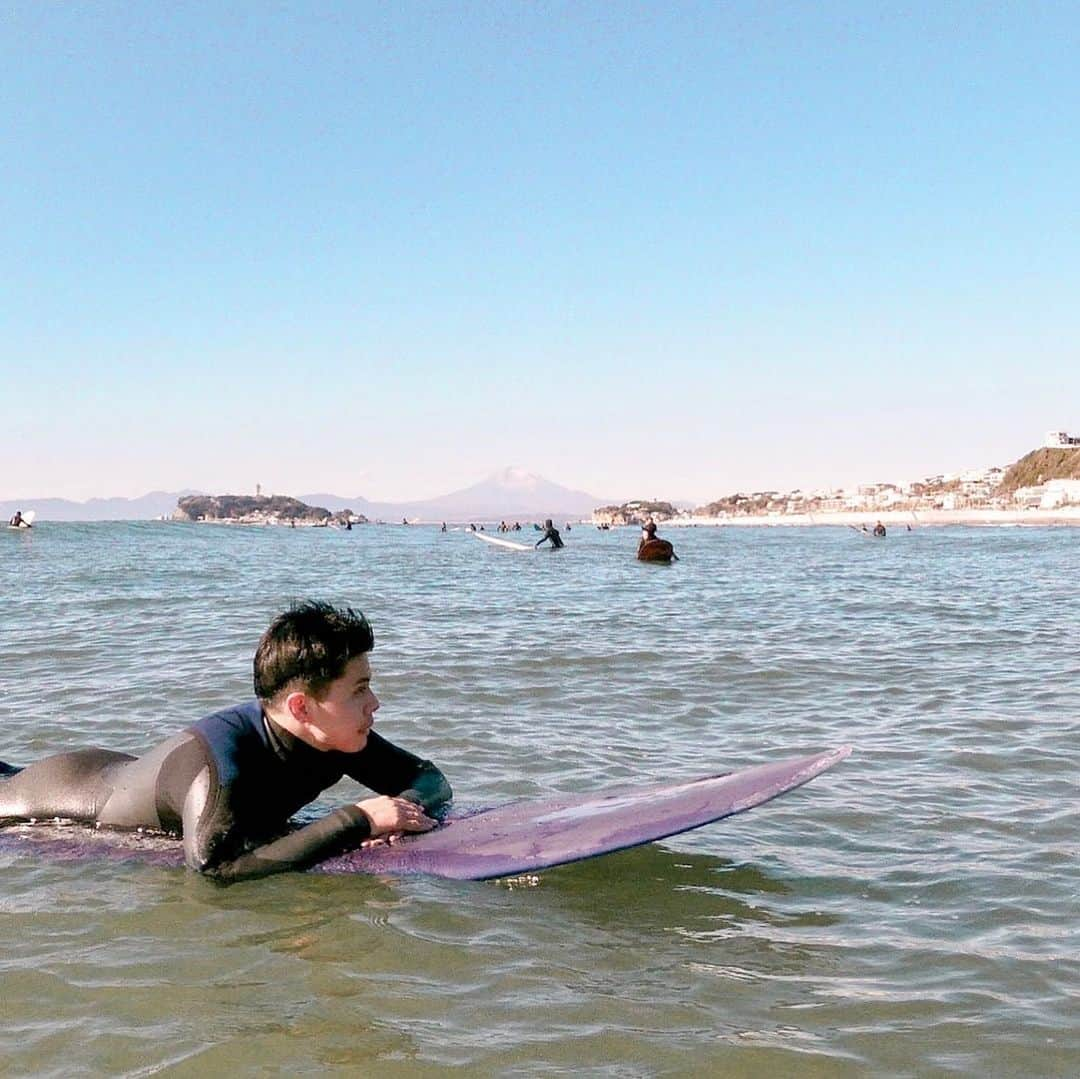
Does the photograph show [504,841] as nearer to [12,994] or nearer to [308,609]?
[308,609]

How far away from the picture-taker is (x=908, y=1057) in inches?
123

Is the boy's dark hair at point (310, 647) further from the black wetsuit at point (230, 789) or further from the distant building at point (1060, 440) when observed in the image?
the distant building at point (1060, 440)

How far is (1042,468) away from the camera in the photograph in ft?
437

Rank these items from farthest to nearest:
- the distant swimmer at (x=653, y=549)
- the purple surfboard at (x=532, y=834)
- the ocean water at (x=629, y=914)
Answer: the distant swimmer at (x=653, y=549) < the purple surfboard at (x=532, y=834) < the ocean water at (x=629, y=914)

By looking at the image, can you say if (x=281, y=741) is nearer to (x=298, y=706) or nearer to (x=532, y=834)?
(x=298, y=706)

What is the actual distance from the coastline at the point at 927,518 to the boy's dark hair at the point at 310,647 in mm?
92309

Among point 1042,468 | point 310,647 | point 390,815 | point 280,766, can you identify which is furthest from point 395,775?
point 1042,468

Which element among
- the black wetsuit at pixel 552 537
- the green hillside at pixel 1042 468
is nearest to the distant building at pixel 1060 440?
the green hillside at pixel 1042 468

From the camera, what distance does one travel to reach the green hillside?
12663 centimetres


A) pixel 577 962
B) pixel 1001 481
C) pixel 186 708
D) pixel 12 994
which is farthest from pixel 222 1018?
pixel 1001 481

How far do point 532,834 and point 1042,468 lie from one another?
473 ft

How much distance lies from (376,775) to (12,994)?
194 centimetres

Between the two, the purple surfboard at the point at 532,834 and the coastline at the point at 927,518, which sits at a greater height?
the coastline at the point at 927,518

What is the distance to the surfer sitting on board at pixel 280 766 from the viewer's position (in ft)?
14.7
